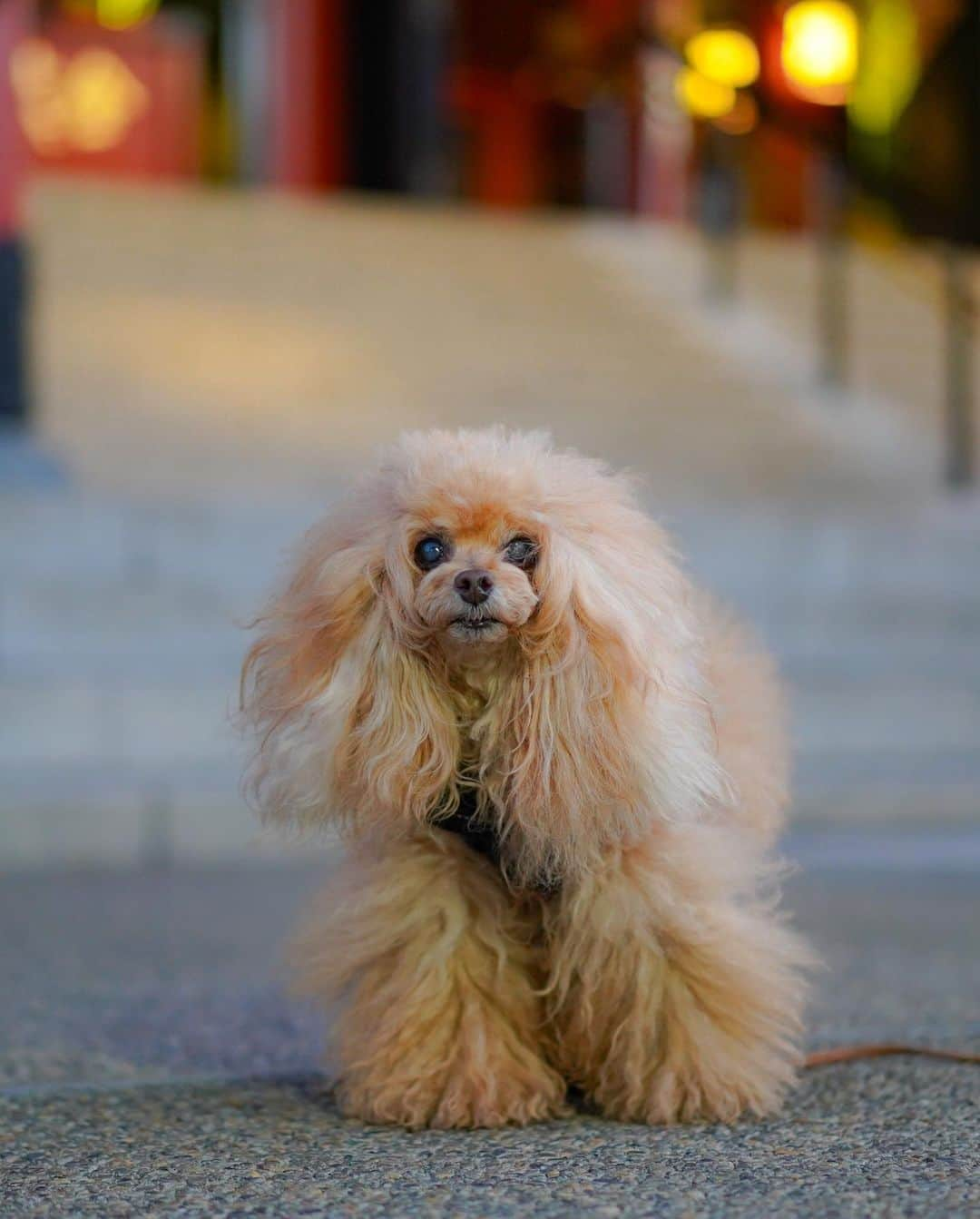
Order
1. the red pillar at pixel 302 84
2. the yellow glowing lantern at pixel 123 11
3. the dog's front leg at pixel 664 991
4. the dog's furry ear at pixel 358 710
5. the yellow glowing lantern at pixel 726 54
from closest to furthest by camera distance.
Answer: the dog's furry ear at pixel 358 710, the dog's front leg at pixel 664 991, the yellow glowing lantern at pixel 726 54, the red pillar at pixel 302 84, the yellow glowing lantern at pixel 123 11

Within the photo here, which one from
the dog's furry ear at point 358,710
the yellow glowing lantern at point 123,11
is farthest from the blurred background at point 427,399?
the yellow glowing lantern at point 123,11

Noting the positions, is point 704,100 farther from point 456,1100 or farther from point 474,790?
point 456,1100

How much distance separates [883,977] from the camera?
3.83 meters

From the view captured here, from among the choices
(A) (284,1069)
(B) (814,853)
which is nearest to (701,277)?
(B) (814,853)

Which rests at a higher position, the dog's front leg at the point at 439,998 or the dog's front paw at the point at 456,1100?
the dog's front leg at the point at 439,998

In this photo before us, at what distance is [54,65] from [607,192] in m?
5.59

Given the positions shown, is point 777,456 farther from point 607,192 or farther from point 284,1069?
point 607,192

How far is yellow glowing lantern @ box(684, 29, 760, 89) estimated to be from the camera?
977cm

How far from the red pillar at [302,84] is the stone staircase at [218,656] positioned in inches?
401

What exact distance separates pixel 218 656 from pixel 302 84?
37.7 feet

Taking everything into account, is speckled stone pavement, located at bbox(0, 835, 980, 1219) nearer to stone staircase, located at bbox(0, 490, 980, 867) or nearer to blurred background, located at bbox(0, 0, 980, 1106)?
blurred background, located at bbox(0, 0, 980, 1106)

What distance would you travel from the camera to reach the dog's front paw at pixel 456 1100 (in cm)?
258

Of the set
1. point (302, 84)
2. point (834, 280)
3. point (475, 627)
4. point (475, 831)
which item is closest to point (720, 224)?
point (834, 280)

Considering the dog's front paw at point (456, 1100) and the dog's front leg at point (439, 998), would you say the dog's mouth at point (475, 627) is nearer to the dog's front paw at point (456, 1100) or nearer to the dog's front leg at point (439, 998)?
the dog's front leg at point (439, 998)
